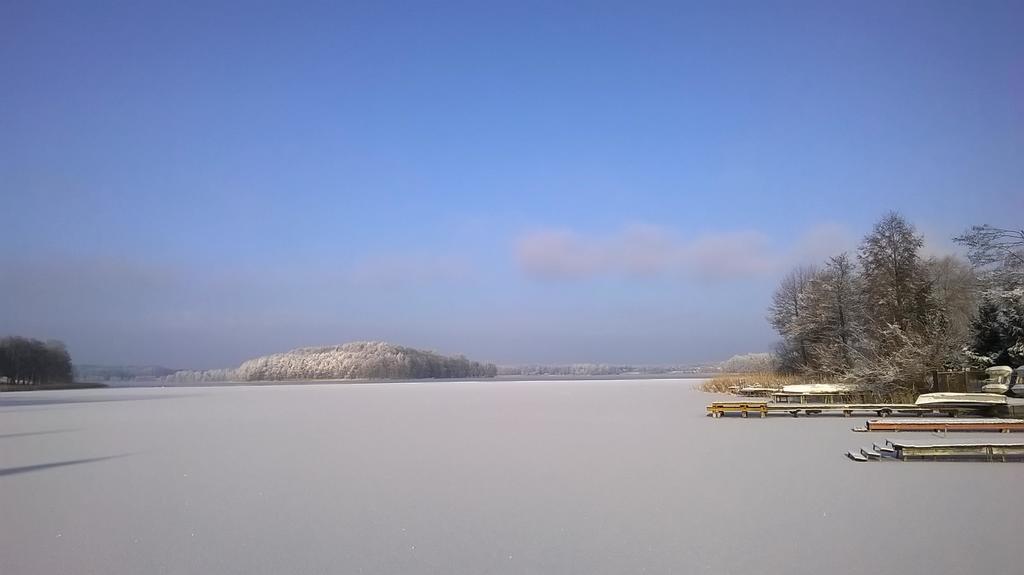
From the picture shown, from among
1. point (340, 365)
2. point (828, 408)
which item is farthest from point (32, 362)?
point (828, 408)

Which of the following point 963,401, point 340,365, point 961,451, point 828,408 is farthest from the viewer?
point 340,365

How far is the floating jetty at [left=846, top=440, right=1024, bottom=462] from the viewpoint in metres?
11.1

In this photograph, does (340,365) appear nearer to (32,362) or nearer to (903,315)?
(32,362)

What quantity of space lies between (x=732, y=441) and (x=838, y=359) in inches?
867

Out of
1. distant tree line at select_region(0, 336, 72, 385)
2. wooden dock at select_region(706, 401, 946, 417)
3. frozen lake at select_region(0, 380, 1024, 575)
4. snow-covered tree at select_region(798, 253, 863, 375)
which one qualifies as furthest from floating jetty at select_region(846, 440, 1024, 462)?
distant tree line at select_region(0, 336, 72, 385)

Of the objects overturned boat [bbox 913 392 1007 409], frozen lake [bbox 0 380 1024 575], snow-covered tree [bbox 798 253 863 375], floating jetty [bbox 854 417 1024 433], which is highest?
snow-covered tree [bbox 798 253 863 375]

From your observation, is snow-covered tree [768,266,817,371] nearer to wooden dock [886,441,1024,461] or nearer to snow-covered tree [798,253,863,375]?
snow-covered tree [798,253,863,375]

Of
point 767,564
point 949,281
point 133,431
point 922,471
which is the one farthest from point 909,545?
point 949,281

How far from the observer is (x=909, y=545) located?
20.7 feet

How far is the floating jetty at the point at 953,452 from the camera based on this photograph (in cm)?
1113

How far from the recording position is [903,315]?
2798cm

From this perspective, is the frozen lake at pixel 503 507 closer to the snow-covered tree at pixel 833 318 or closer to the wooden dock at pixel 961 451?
the wooden dock at pixel 961 451

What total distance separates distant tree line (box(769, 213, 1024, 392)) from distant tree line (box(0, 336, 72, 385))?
77.2m

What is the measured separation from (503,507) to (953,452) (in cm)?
813
